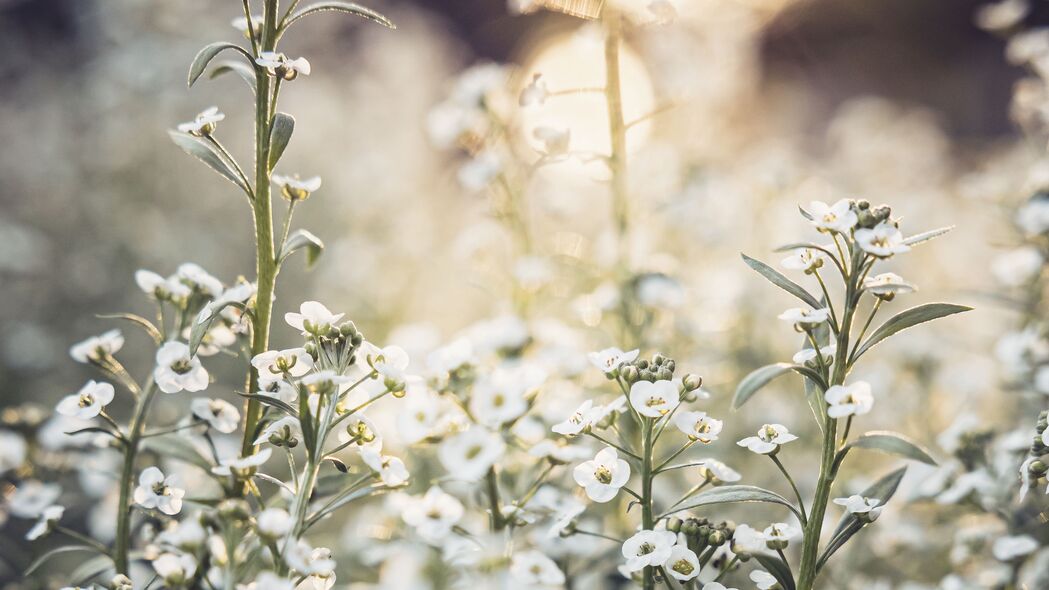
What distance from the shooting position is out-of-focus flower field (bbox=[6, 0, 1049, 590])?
906 millimetres

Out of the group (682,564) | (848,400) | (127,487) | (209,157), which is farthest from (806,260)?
(127,487)

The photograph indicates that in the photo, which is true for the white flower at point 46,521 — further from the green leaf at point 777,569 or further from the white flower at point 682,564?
the green leaf at point 777,569

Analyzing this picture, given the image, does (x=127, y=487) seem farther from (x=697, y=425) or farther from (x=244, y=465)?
(x=697, y=425)

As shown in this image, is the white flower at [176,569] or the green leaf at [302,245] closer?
the white flower at [176,569]

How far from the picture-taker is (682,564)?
88cm

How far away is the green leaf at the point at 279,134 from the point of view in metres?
0.92

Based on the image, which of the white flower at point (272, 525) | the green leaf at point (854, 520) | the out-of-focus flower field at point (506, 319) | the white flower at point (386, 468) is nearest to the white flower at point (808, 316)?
the out-of-focus flower field at point (506, 319)

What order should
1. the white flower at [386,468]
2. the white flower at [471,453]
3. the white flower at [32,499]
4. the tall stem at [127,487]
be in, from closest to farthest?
the white flower at [471,453] < the white flower at [386,468] < the tall stem at [127,487] < the white flower at [32,499]

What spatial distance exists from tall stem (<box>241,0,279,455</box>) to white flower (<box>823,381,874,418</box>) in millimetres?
687

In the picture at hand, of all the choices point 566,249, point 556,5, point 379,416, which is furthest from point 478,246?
point 556,5

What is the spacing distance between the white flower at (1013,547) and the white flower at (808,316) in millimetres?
474

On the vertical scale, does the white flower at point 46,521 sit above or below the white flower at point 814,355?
below

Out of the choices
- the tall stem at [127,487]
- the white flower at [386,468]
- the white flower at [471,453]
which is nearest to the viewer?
the white flower at [471,453]

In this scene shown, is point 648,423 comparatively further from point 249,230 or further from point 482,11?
point 482,11
